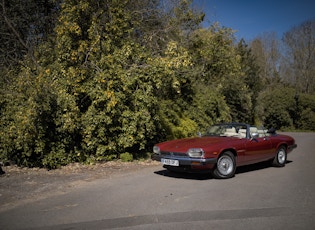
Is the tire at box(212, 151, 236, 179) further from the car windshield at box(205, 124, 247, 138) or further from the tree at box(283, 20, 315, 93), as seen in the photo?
the tree at box(283, 20, 315, 93)

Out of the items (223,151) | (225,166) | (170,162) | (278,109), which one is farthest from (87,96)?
(278,109)

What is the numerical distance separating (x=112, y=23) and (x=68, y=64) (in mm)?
2158

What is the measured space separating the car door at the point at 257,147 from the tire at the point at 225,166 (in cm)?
61

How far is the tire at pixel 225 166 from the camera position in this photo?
7688 millimetres

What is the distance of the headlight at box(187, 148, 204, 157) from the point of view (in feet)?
24.1

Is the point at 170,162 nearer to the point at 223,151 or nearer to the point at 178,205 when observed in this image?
the point at 223,151

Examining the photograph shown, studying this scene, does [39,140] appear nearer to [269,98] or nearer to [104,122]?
[104,122]

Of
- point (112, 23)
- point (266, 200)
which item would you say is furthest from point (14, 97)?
point (266, 200)

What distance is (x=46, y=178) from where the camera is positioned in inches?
318

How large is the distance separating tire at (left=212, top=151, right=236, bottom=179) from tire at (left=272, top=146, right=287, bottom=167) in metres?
2.21

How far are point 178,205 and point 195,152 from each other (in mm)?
2134

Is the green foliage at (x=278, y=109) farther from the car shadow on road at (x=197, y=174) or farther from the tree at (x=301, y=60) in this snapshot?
the car shadow on road at (x=197, y=174)

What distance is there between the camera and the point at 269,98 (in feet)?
120

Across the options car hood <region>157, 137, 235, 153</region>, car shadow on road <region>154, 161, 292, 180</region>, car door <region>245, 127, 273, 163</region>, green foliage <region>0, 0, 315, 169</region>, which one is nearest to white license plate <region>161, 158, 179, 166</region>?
car hood <region>157, 137, 235, 153</region>
